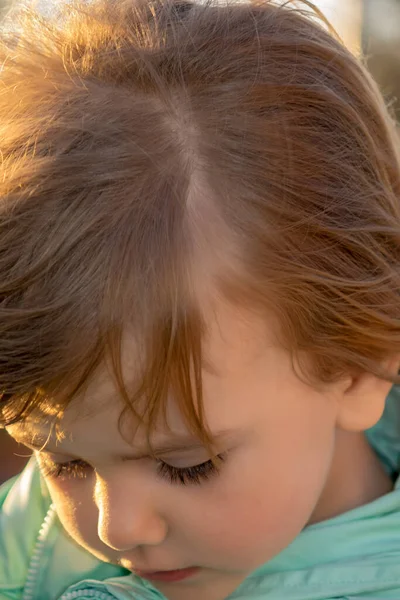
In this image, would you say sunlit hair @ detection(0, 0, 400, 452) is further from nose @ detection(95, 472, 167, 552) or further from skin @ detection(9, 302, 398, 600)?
nose @ detection(95, 472, 167, 552)

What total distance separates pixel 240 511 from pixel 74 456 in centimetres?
21

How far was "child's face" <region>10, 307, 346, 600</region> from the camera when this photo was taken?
1.04 metres

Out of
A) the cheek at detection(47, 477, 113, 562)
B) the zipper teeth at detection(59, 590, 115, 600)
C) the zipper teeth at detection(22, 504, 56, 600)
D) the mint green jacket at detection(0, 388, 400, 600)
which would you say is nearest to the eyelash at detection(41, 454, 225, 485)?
the cheek at detection(47, 477, 113, 562)

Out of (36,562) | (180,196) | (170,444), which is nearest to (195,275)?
(180,196)

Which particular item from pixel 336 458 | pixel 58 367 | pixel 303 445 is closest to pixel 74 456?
pixel 58 367

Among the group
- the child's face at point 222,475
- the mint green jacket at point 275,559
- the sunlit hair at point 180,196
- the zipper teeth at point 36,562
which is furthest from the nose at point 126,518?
the zipper teeth at point 36,562

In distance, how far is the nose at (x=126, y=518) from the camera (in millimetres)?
1095

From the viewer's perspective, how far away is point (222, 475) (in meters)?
1.10

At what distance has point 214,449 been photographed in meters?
1.07

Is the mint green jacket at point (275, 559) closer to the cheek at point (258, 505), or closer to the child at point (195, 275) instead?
the child at point (195, 275)

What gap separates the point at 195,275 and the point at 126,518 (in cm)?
31

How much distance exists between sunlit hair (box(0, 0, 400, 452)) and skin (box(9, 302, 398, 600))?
31 millimetres

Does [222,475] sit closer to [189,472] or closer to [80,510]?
[189,472]

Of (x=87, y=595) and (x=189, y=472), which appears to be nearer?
(x=189, y=472)
